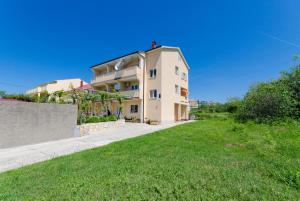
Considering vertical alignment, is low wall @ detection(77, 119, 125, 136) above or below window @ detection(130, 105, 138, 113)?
below

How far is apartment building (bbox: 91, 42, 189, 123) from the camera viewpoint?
899 inches

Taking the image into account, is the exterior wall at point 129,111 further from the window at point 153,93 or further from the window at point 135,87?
the window at point 135,87

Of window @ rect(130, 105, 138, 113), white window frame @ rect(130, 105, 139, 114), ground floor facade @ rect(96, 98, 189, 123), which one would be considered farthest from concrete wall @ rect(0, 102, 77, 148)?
window @ rect(130, 105, 138, 113)

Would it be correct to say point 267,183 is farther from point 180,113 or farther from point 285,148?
point 180,113

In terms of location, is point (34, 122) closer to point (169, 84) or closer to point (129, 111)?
point (129, 111)

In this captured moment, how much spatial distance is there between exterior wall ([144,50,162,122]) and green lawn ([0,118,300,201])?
16.3 meters

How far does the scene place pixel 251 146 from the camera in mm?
6730

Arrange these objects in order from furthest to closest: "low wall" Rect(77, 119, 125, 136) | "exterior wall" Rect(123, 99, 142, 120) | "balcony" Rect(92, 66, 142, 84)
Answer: "exterior wall" Rect(123, 99, 142, 120) < "balcony" Rect(92, 66, 142, 84) < "low wall" Rect(77, 119, 125, 136)

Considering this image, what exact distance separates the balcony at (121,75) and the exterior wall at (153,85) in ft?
6.10

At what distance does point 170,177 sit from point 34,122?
32.3ft

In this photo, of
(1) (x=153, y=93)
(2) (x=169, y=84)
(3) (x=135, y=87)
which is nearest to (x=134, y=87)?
(3) (x=135, y=87)

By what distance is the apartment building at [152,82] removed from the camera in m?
22.8

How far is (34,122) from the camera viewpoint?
984 cm

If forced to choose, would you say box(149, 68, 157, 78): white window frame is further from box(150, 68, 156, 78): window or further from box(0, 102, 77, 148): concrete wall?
box(0, 102, 77, 148): concrete wall
